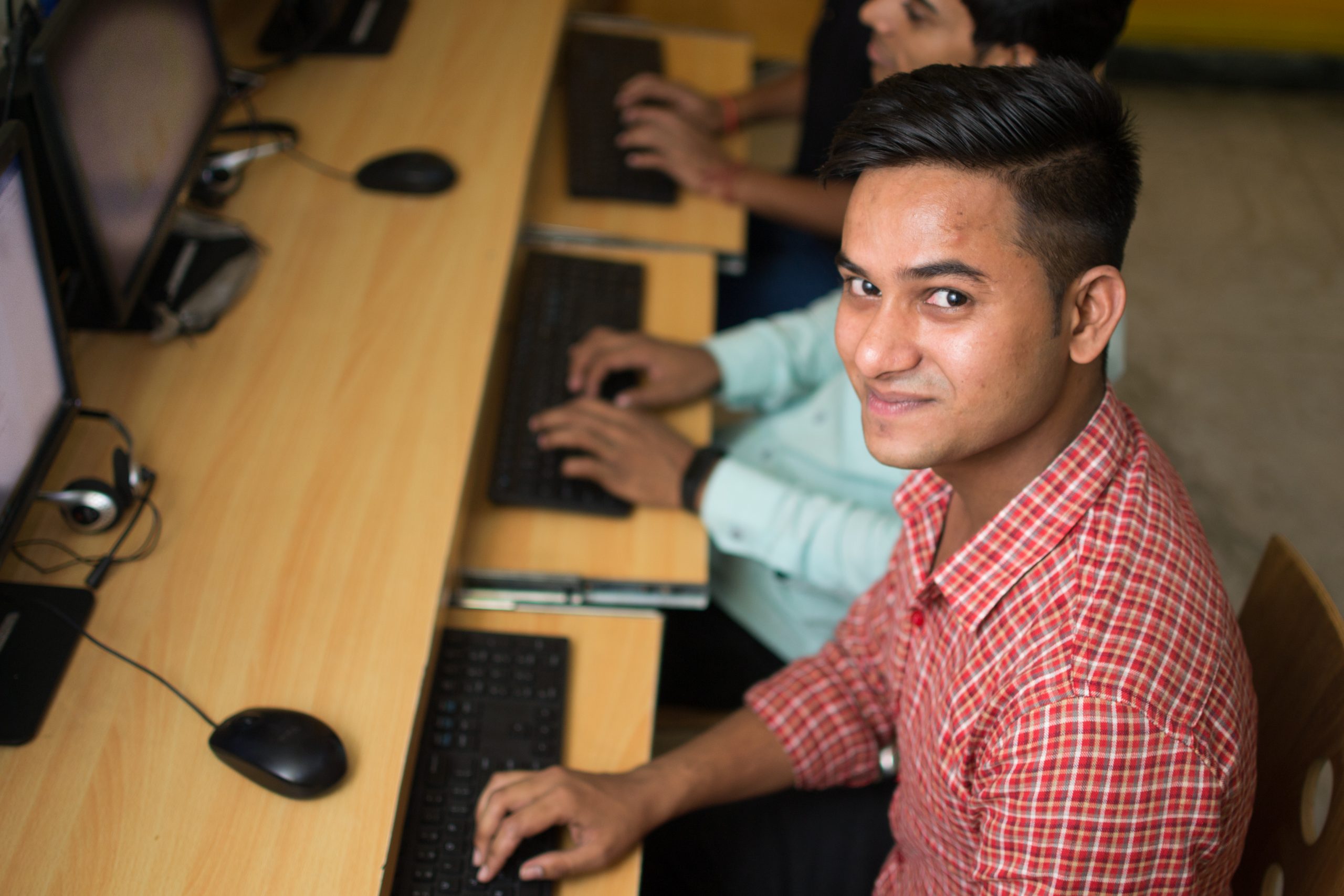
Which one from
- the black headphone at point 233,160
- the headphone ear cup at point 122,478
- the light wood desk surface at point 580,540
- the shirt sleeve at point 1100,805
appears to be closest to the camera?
the shirt sleeve at point 1100,805

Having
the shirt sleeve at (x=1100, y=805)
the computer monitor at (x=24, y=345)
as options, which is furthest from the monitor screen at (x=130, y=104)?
the shirt sleeve at (x=1100, y=805)

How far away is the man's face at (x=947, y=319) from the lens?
0.86 metres

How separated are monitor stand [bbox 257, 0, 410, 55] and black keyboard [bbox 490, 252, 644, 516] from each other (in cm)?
53

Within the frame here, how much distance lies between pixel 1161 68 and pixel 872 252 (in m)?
3.59

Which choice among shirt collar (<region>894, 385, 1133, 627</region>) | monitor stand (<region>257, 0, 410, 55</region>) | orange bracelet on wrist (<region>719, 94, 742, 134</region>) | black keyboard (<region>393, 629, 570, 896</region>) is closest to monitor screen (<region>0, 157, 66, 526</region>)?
black keyboard (<region>393, 629, 570, 896</region>)

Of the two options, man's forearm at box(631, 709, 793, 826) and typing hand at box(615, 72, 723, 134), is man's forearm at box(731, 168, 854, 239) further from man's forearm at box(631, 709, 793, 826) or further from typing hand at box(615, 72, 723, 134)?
man's forearm at box(631, 709, 793, 826)

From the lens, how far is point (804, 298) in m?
2.07

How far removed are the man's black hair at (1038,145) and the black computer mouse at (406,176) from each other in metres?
0.86

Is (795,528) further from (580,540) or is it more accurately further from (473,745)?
(473,745)

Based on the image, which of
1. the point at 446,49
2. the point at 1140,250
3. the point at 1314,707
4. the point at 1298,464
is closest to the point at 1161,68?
the point at 1140,250

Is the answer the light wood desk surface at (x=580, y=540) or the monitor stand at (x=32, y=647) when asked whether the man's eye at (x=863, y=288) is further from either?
the monitor stand at (x=32, y=647)

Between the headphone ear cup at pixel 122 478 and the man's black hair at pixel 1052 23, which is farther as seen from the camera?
the man's black hair at pixel 1052 23

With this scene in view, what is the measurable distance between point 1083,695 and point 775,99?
5.19 ft

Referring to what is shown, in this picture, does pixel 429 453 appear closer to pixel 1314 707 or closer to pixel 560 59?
pixel 1314 707
